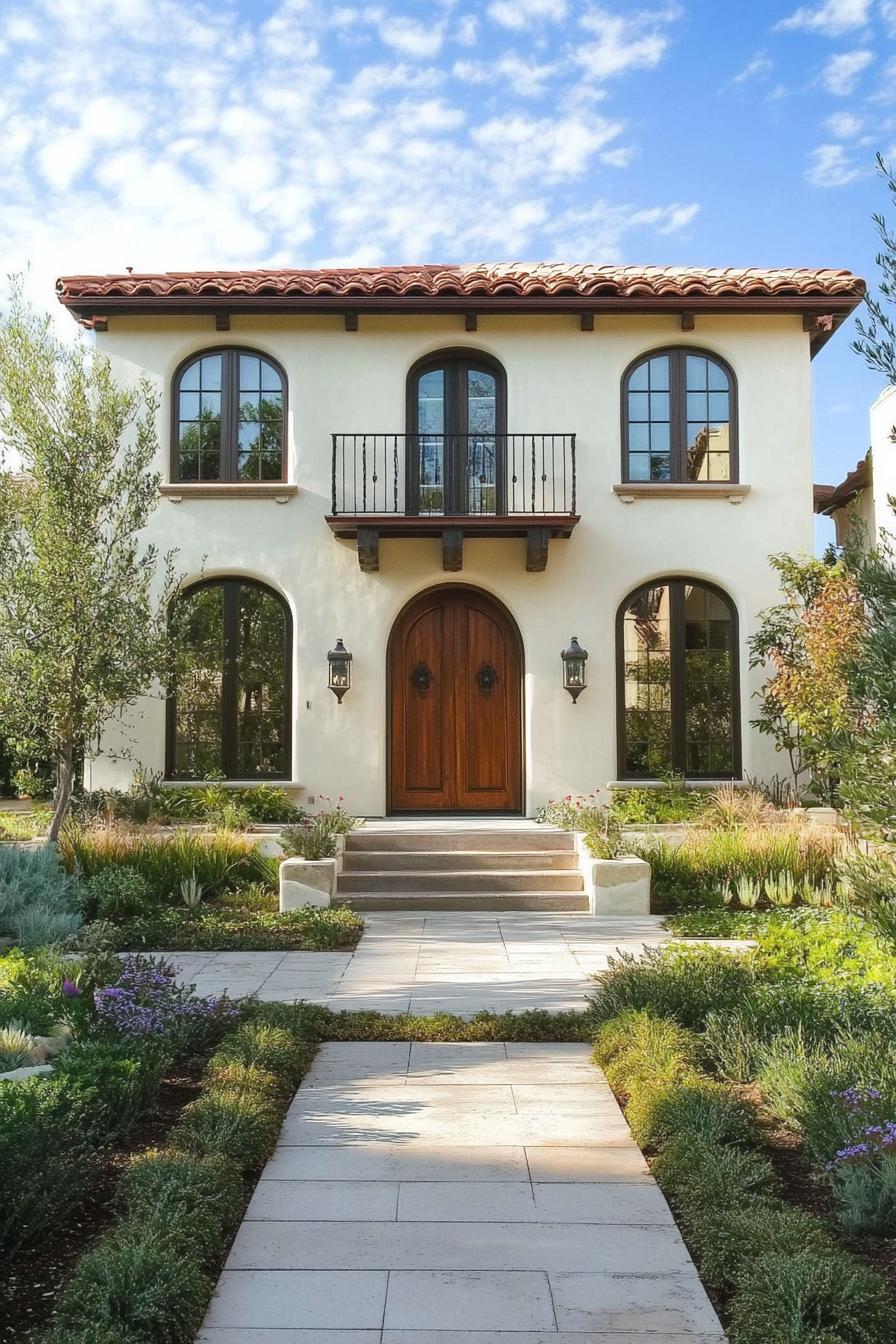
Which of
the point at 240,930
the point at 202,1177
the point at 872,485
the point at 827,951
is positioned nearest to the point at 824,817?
the point at 827,951

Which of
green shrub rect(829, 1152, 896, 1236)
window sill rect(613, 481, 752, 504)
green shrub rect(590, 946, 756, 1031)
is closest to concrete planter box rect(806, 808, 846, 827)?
window sill rect(613, 481, 752, 504)

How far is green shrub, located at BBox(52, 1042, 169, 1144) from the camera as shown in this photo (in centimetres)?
408

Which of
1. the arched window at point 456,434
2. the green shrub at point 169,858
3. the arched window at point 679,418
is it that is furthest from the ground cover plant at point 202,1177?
the arched window at point 679,418

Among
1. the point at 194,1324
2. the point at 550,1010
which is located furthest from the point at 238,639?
the point at 194,1324

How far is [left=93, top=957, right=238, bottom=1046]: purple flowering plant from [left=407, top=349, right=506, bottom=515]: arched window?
800 centimetres

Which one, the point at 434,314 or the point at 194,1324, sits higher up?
the point at 434,314

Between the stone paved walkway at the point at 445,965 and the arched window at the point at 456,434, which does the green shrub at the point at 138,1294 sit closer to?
the stone paved walkway at the point at 445,965

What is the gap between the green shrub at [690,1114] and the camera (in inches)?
163

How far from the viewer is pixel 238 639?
13156mm

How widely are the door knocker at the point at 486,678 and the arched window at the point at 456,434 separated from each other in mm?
1816

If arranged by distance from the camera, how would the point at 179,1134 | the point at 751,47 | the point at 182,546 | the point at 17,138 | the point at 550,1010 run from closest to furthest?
the point at 179,1134 → the point at 550,1010 → the point at 17,138 → the point at 751,47 → the point at 182,546

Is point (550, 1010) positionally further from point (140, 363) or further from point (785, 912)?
point (140, 363)

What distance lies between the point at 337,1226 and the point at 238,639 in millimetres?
9979

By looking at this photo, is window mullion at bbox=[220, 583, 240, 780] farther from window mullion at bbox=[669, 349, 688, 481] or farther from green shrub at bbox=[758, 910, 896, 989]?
green shrub at bbox=[758, 910, 896, 989]
